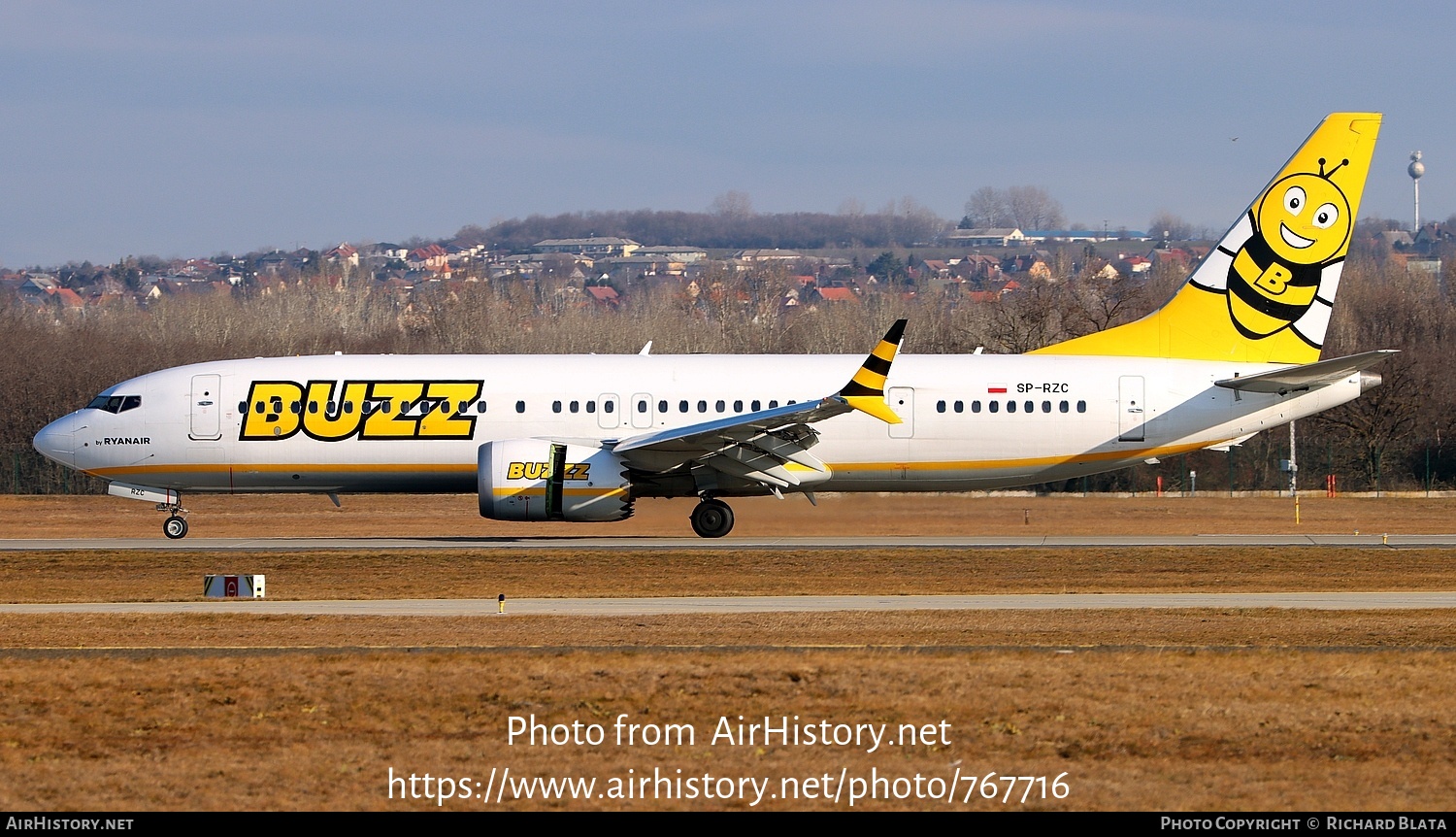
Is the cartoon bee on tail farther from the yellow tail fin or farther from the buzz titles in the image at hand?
the buzz titles

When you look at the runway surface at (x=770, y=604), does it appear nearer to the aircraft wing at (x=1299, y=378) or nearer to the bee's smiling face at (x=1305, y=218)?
the aircraft wing at (x=1299, y=378)

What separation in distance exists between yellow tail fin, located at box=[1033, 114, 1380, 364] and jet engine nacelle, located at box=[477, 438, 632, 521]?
43.5 ft

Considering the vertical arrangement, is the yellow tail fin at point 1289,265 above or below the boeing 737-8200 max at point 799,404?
above

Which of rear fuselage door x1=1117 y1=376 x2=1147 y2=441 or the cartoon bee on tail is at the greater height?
the cartoon bee on tail

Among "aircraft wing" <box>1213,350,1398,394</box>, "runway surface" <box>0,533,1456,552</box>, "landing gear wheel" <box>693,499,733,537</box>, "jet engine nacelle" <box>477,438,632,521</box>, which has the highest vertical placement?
"aircraft wing" <box>1213,350,1398,394</box>

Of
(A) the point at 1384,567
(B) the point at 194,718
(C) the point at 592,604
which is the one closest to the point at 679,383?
(C) the point at 592,604

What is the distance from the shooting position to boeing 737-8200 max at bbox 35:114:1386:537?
35719mm

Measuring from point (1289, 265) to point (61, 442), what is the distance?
2810 cm

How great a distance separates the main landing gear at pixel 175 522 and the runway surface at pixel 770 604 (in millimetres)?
12630

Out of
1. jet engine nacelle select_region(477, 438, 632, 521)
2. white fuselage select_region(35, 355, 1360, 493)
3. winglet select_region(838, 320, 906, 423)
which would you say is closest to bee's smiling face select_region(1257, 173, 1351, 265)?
white fuselage select_region(35, 355, 1360, 493)

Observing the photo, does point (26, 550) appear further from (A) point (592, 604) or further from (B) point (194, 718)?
(B) point (194, 718)

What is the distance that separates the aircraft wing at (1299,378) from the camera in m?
34.2

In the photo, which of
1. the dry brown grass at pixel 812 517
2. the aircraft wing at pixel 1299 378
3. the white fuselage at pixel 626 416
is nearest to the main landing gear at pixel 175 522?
the white fuselage at pixel 626 416

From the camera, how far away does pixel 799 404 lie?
35250 mm
